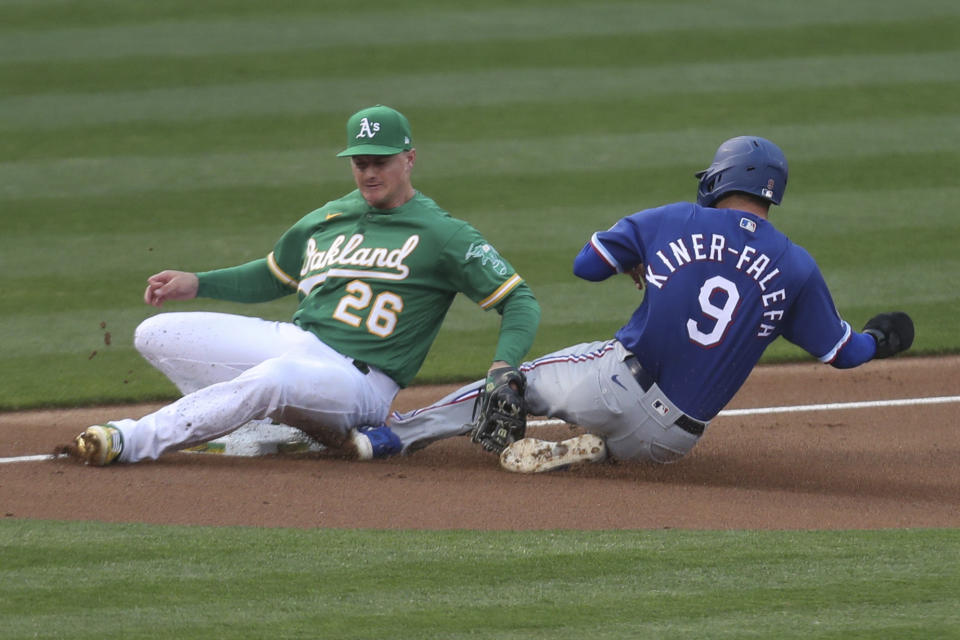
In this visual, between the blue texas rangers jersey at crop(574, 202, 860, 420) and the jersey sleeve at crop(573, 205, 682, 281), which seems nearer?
the blue texas rangers jersey at crop(574, 202, 860, 420)

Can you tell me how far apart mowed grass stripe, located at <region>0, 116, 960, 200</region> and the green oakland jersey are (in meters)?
4.43

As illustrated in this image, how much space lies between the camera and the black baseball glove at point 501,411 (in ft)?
16.5

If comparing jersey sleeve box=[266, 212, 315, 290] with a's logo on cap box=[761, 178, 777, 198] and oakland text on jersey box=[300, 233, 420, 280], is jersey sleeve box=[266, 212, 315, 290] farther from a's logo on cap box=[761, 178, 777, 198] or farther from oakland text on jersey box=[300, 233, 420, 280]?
a's logo on cap box=[761, 178, 777, 198]

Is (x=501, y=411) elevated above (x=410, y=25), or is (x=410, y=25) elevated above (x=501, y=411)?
(x=410, y=25)

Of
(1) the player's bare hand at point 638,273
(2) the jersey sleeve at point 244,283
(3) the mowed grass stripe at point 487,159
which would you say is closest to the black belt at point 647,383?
(1) the player's bare hand at point 638,273

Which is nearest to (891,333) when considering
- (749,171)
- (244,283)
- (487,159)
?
(749,171)

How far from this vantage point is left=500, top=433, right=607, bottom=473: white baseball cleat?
17.0 ft

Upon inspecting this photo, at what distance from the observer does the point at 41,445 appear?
226 inches

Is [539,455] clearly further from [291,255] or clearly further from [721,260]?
[291,255]

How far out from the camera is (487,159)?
10.3m

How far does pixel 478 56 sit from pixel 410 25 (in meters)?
0.98

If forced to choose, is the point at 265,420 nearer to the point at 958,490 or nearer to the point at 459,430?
the point at 459,430

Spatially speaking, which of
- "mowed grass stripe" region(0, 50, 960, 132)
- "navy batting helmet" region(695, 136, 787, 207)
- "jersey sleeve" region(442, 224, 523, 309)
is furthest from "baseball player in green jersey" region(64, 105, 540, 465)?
"mowed grass stripe" region(0, 50, 960, 132)

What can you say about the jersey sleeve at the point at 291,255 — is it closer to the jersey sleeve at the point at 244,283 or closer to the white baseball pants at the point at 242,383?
the jersey sleeve at the point at 244,283
